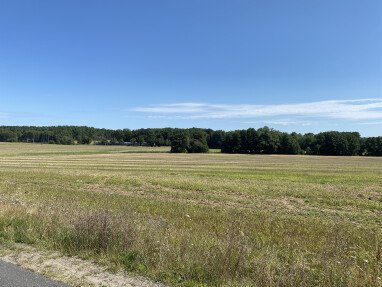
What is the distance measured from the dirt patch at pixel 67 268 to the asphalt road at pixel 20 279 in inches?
6.0

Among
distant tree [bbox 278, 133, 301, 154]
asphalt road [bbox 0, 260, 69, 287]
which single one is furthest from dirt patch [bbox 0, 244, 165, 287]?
distant tree [bbox 278, 133, 301, 154]

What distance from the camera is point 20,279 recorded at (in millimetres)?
5816

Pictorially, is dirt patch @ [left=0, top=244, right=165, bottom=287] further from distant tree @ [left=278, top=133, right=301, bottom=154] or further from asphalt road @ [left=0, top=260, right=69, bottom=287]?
distant tree @ [left=278, top=133, right=301, bottom=154]

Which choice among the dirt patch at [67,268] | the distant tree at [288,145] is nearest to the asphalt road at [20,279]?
the dirt patch at [67,268]

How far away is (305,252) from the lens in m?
8.52

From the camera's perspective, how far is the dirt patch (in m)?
5.81

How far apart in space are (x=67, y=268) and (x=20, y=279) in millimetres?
817

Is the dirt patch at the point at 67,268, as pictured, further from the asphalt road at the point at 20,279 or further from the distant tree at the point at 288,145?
the distant tree at the point at 288,145

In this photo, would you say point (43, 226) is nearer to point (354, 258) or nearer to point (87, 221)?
point (87, 221)

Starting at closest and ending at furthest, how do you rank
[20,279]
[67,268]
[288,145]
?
[20,279], [67,268], [288,145]

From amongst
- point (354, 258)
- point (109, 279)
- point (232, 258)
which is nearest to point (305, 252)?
point (354, 258)

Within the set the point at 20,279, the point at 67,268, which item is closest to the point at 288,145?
the point at 67,268

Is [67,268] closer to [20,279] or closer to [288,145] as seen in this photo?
[20,279]

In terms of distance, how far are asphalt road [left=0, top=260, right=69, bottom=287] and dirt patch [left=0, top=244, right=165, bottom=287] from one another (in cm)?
15
